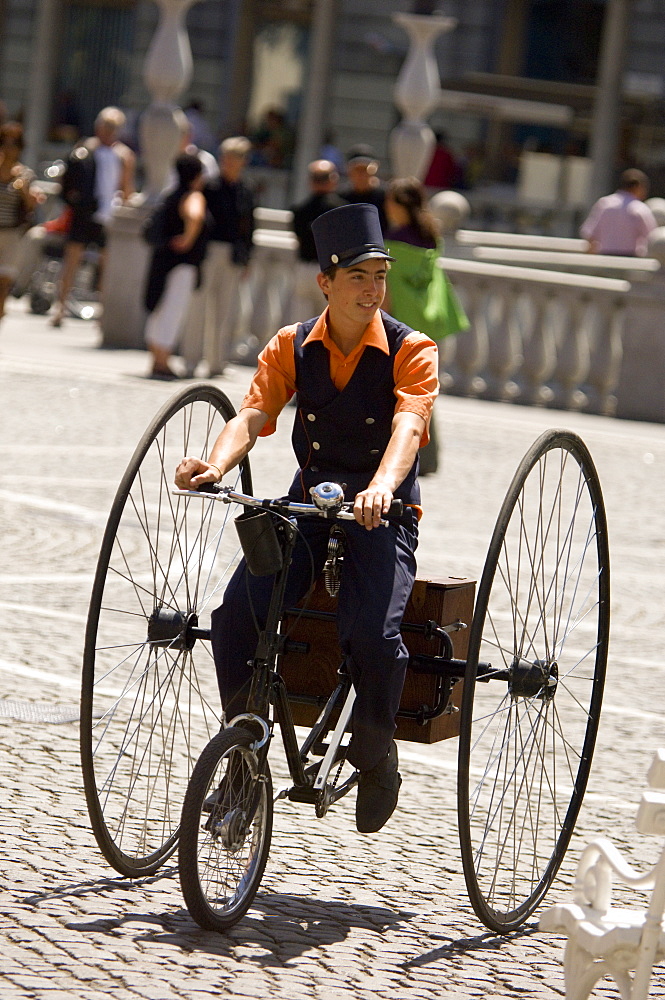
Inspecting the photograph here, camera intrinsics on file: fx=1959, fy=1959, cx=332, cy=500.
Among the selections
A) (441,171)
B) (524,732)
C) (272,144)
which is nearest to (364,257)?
(524,732)

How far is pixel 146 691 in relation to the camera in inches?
236

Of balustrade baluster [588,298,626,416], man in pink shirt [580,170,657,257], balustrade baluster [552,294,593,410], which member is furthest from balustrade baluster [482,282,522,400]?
man in pink shirt [580,170,657,257]

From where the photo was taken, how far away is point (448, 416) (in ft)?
53.4

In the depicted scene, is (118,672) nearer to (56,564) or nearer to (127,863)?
(56,564)

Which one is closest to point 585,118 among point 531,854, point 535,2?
point 535,2

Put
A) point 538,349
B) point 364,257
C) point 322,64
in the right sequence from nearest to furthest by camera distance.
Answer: point 364,257
point 538,349
point 322,64

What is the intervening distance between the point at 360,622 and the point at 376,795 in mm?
525

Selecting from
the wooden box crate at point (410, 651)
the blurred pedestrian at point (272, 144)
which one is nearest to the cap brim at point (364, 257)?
the wooden box crate at point (410, 651)

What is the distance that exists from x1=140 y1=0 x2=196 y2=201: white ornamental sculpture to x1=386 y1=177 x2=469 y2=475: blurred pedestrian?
7659 millimetres

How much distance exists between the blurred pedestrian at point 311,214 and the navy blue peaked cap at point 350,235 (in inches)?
371

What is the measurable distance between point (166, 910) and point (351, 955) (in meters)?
0.46

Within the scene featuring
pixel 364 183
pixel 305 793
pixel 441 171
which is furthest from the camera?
pixel 441 171

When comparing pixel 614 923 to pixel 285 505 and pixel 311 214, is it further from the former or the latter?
pixel 311 214

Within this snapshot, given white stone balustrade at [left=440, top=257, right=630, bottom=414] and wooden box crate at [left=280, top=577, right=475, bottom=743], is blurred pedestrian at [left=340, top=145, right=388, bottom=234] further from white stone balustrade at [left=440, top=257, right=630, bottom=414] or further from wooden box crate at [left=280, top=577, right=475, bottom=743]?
wooden box crate at [left=280, top=577, right=475, bottom=743]
